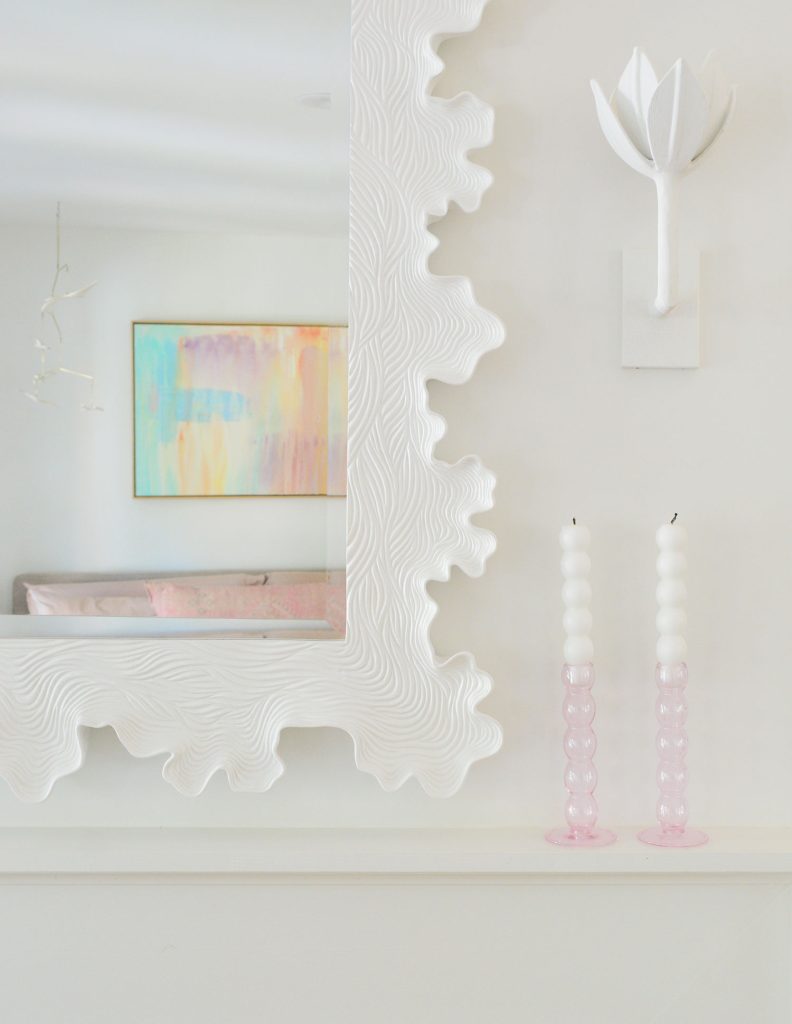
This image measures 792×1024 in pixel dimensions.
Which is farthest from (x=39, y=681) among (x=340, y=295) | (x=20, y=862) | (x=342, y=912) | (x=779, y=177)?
(x=779, y=177)

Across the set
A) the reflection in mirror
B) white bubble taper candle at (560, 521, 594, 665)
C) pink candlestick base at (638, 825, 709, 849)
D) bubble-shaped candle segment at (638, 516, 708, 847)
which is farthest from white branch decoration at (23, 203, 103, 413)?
pink candlestick base at (638, 825, 709, 849)

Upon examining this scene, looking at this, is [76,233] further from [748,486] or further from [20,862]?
[748,486]

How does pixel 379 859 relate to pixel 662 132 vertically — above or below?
below

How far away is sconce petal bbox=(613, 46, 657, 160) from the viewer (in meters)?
1.05

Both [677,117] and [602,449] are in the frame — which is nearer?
[677,117]

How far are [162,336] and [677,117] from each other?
0.57 m

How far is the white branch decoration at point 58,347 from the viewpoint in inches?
43.2

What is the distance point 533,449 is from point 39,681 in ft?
1.91

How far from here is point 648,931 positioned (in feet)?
3.59

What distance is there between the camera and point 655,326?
1.13 meters

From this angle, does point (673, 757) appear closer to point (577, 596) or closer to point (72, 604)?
point (577, 596)

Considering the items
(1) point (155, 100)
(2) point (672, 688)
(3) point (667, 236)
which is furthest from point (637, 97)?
(2) point (672, 688)

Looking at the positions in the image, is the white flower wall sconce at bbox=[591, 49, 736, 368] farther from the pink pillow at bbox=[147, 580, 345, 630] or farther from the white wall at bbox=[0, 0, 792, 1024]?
the pink pillow at bbox=[147, 580, 345, 630]

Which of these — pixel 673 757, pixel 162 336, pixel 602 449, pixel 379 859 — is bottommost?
pixel 379 859
